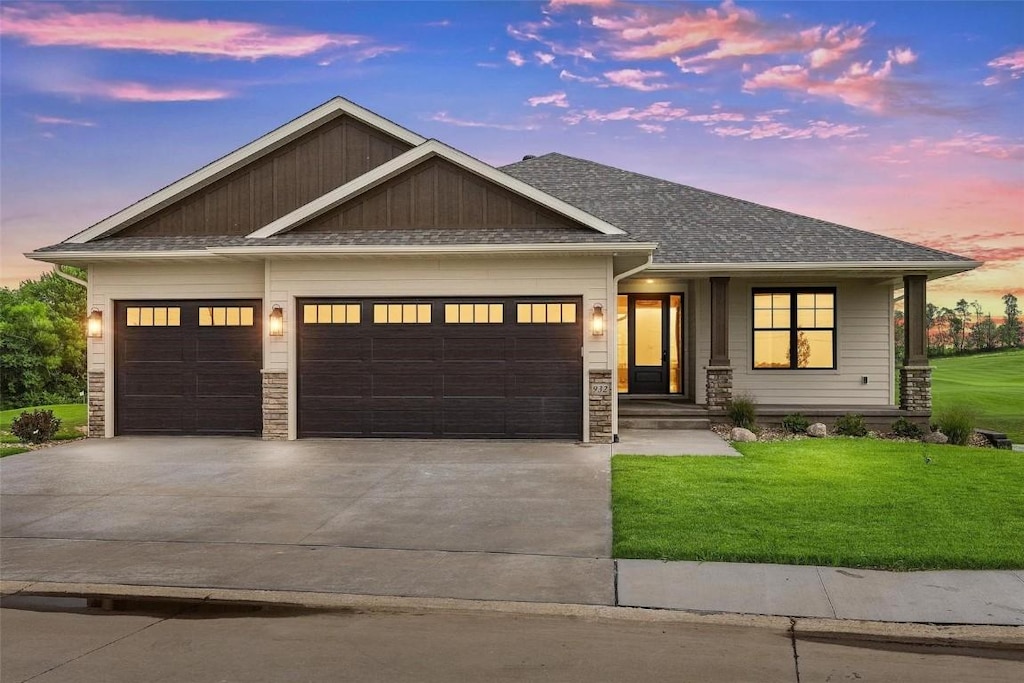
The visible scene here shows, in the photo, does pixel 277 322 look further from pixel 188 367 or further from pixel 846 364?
pixel 846 364

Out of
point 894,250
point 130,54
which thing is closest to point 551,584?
point 894,250

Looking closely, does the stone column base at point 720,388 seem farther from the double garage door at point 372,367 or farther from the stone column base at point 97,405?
the stone column base at point 97,405

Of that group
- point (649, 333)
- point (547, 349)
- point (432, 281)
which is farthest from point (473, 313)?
point (649, 333)

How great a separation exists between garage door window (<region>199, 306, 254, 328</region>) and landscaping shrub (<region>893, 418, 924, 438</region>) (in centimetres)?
1323

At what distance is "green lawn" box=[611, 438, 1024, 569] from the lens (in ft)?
19.5

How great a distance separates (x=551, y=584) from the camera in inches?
213

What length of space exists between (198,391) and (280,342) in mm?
2183

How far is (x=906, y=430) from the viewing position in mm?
14148

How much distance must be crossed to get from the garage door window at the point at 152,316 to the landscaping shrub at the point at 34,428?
2406 millimetres

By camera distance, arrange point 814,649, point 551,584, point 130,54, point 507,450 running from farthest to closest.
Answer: point 130,54 → point 507,450 → point 551,584 → point 814,649

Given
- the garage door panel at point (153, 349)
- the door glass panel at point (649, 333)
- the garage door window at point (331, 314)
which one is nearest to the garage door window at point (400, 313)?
the garage door window at point (331, 314)

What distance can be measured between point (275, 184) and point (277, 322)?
3171mm

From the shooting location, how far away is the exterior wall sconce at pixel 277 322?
511 inches

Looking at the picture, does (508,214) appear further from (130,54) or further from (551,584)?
(130,54)
